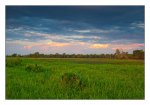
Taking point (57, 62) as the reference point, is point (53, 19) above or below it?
above

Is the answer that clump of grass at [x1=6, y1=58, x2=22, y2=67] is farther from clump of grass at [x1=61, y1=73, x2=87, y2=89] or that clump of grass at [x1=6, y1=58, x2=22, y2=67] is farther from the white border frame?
clump of grass at [x1=61, y1=73, x2=87, y2=89]

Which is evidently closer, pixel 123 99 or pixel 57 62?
pixel 123 99

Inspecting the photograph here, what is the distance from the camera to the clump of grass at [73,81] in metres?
4.72

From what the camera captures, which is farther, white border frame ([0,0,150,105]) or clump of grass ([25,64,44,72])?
clump of grass ([25,64,44,72])

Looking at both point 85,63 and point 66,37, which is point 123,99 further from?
point 66,37

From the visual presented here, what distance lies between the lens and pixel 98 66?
4992 millimetres

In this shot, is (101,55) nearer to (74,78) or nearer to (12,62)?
(74,78)

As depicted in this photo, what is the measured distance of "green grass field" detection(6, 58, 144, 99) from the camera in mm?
4688

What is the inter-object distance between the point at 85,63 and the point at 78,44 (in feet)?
1.02

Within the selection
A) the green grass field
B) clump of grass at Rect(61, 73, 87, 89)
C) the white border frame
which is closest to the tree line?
the green grass field
